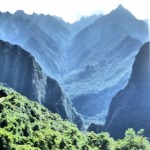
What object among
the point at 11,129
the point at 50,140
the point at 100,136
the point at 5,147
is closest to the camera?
the point at 5,147

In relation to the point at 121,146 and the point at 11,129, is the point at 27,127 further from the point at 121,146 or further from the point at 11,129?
the point at 121,146

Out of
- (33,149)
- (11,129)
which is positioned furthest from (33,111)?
(33,149)

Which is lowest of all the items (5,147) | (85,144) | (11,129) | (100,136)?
(5,147)

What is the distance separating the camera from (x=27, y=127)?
11488 centimetres

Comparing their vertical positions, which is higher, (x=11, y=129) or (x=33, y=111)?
(x=33, y=111)

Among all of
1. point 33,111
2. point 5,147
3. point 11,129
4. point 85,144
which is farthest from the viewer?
point 33,111

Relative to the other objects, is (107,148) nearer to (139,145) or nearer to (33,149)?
(139,145)

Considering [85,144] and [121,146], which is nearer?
[85,144]

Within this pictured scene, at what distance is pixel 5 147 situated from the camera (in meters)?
92.6

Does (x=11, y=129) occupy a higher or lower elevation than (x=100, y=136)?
lower

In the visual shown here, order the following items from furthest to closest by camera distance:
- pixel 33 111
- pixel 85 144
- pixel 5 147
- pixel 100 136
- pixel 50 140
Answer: pixel 100 136
pixel 33 111
pixel 85 144
pixel 50 140
pixel 5 147

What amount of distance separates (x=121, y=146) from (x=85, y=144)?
70.8ft

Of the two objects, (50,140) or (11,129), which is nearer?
(11,129)

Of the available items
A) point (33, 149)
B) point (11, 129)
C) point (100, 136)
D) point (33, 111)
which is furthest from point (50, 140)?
point (100, 136)
